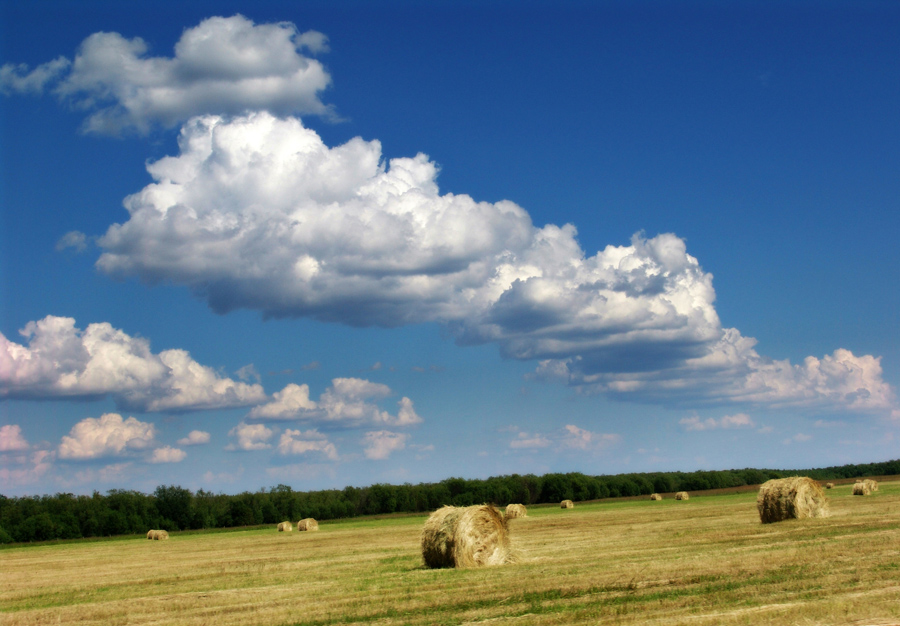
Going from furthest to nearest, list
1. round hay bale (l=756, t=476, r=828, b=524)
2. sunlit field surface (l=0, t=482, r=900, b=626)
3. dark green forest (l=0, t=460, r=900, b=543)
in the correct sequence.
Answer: dark green forest (l=0, t=460, r=900, b=543) < round hay bale (l=756, t=476, r=828, b=524) < sunlit field surface (l=0, t=482, r=900, b=626)

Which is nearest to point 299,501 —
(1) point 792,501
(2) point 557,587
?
(1) point 792,501

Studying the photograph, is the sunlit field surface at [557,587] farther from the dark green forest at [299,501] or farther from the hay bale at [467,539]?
the dark green forest at [299,501]

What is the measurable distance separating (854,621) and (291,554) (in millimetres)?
23047

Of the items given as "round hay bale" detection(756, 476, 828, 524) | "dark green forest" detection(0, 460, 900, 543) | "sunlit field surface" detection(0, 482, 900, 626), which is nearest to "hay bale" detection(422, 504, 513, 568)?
"sunlit field surface" detection(0, 482, 900, 626)

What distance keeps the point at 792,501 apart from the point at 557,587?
16276 millimetres

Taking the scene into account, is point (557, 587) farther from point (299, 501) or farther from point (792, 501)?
point (299, 501)

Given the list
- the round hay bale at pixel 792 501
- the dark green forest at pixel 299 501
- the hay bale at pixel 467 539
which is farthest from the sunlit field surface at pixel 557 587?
the dark green forest at pixel 299 501

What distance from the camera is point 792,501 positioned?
83.9 feet

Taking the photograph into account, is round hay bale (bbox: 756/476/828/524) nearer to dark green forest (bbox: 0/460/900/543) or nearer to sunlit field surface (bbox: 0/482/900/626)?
sunlit field surface (bbox: 0/482/900/626)

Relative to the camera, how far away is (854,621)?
28.1ft

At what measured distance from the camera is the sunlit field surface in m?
10.1

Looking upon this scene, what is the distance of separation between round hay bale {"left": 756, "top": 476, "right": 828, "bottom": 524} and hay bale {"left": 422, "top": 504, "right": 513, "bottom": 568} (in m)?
11.6

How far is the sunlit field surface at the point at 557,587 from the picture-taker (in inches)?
398

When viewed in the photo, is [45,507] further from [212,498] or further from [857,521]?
[857,521]
